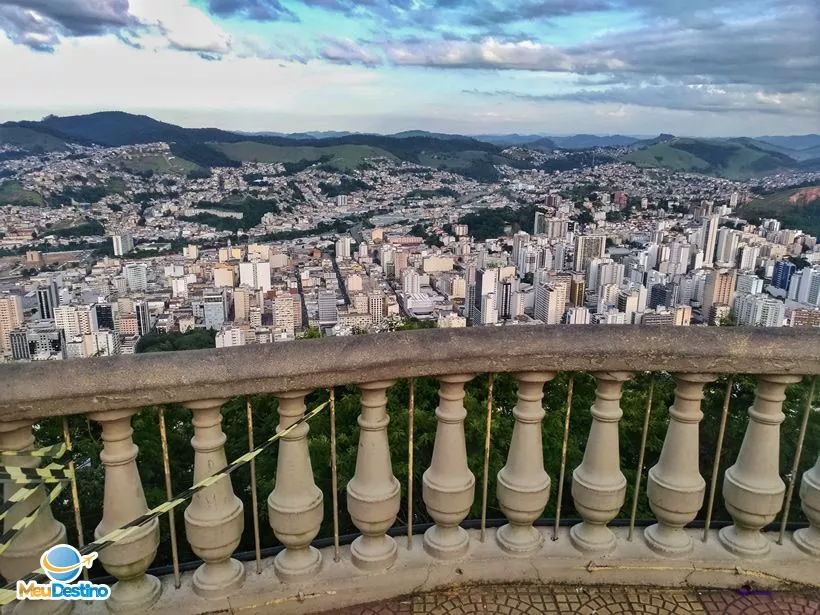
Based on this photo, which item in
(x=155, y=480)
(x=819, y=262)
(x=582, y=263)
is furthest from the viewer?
(x=582, y=263)

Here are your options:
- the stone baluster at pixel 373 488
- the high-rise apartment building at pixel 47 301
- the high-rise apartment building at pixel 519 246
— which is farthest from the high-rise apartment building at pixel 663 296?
the stone baluster at pixel 373 488

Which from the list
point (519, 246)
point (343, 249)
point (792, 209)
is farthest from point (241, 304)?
point (792, 209)

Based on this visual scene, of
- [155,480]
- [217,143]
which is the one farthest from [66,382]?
[217,143]

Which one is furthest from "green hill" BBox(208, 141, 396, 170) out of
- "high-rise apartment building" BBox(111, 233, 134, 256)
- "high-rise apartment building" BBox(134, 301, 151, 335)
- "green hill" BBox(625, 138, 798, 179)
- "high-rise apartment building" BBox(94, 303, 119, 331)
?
"high-rise apartment building" BBox(94, 303, 119, 331)

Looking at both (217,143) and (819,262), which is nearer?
(819,262)

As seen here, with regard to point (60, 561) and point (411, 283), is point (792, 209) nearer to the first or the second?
point (411, 283)

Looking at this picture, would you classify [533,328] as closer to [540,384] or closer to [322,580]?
[540,384]

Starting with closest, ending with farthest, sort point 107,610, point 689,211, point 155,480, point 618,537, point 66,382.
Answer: point 66,382 < point 107,610 < point 618,537 < point 155,480 < point 689,211
